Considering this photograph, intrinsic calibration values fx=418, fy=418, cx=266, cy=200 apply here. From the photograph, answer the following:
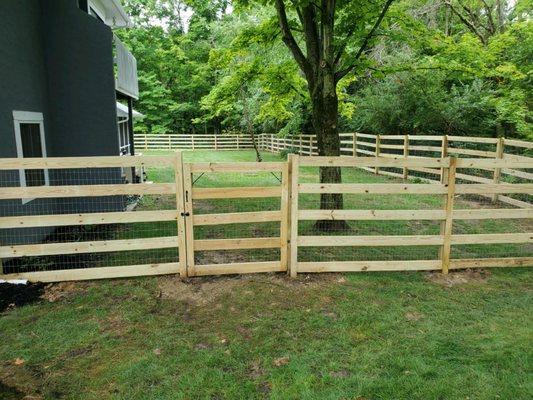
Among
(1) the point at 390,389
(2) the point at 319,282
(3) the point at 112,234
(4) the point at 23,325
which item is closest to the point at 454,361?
(1) the point at 390,389

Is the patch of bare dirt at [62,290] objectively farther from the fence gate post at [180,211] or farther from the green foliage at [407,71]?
the green foliage at [407,71]

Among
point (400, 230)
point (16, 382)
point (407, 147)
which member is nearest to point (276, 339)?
point (16, 382)

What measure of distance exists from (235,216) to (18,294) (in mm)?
2863

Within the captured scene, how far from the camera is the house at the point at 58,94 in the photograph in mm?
6781

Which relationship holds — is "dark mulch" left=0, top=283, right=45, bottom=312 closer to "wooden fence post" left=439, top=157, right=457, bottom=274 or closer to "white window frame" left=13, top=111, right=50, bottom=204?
"white window frame" left=13, top=111, right=50, bottom=204

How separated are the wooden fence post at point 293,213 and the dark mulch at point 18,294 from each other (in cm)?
324

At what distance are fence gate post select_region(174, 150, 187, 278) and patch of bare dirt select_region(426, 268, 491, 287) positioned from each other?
11.1ft

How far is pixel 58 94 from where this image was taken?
8.31 metres

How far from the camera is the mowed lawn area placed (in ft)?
11.4

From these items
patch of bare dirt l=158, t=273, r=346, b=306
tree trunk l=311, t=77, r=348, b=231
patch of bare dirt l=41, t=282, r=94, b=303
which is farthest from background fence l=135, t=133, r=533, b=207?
patch of bare dirt l=41, t=282, r=94, b=303

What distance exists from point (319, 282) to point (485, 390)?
8.34 ft

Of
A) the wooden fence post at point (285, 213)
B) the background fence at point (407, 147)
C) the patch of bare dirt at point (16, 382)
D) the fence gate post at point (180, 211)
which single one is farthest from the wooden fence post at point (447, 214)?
the patch of bare dirt at point (16, 382)

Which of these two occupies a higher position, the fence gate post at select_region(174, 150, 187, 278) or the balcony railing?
the balcony railing

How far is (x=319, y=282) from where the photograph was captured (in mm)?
5672
